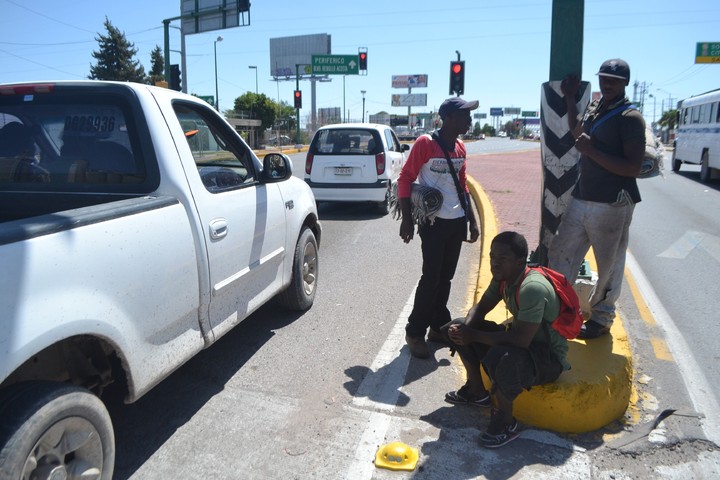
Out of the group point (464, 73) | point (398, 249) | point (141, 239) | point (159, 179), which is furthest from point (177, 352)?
point (464, 73)

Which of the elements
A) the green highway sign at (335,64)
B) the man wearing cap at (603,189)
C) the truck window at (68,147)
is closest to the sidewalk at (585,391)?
the man wearing cap at (603,189)

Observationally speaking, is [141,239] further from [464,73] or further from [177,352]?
[464,73]

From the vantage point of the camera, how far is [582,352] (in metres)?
3.96

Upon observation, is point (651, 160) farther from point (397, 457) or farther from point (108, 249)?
point (108, 249)

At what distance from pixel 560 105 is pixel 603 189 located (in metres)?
0.80

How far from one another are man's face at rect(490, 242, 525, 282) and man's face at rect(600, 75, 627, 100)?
141cm

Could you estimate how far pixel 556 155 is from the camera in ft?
14.7

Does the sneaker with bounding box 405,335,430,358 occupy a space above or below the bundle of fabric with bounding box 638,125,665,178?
below

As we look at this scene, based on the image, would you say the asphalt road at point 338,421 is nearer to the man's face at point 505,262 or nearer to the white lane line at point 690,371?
the white lane line at point 690,371

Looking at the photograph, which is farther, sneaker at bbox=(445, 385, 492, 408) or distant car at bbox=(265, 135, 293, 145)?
distant car at bbox=(265, 135, 293, 145)

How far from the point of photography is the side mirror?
4.33 meters

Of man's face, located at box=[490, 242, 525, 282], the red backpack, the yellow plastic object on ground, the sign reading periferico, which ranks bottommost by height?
the yellow plastic object on ground

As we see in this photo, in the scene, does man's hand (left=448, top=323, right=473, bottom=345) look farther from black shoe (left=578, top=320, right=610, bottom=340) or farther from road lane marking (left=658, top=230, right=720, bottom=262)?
road lane marking (left=658, top=230, right=720, bottom=262)

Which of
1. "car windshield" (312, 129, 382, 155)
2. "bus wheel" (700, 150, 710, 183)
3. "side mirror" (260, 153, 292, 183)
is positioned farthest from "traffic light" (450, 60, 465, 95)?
"side mirror" (260, 153, 292, 183)
